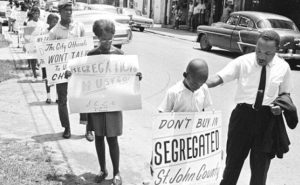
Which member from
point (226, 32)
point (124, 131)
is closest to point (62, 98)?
point (124, 131)

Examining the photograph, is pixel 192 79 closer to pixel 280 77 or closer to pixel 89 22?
pixel 280 77

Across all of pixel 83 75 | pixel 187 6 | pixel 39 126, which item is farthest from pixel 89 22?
pixel 187 6

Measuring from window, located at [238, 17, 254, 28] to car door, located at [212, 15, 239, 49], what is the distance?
1.09 ft

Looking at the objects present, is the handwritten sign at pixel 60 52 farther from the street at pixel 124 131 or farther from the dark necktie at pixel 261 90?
the dark necktie at pixel 261 90

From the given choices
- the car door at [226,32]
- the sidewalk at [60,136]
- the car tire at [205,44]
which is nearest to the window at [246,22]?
the car door at [226,32]

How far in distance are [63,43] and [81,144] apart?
1.42 metres

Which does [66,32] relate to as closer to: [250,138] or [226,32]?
[250,138]

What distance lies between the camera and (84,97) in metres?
4.81

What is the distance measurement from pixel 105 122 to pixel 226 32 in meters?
12.7

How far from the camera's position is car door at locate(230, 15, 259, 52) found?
1510 centimetres

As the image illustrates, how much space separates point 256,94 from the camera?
13.0 feet

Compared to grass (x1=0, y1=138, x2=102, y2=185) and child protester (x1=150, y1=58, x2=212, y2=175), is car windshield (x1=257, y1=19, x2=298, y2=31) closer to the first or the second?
grass (x1=0, y1=138, x2=102, y2=185)

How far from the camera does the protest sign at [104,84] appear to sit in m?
4.73

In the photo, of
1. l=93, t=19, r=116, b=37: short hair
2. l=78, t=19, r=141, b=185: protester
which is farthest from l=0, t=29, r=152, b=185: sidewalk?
l=93, t=19, r=116, b=37: short hair
